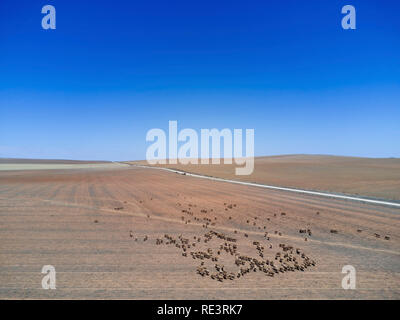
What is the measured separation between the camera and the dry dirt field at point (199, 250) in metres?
7.08

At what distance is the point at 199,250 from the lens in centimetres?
1030

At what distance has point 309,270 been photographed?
27.6 ft

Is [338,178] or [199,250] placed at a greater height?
[199,250]

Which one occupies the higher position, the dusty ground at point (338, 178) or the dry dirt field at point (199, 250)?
the dry dirt field at point (199, 250)

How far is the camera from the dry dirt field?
7078 millimetres

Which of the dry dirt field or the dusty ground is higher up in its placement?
the dry dirt field

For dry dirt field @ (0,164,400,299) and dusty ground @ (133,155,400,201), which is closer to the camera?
dry dirt field @ (0,164,400,299)

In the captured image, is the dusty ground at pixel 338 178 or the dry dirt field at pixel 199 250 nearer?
the dry dirt field at pixel 199 250

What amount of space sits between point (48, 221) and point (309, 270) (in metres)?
13.4

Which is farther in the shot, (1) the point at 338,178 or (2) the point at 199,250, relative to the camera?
(1) the point at 338,178
